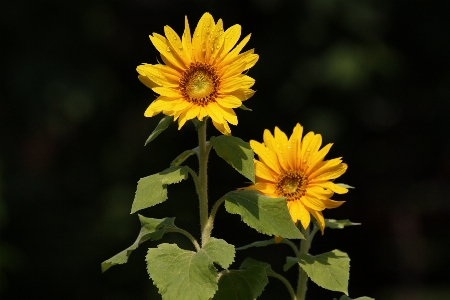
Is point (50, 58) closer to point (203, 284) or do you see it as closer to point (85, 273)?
point (85, 273)

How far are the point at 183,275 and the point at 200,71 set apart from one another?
0.29 metres

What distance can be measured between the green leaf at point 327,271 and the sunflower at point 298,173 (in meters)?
0.06

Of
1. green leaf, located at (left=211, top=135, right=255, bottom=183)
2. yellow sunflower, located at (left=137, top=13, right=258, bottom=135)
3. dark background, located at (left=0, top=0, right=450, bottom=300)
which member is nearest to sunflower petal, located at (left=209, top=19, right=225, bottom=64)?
yellow sunflower, located at (left=137, top=13, right=258, bottom=135)

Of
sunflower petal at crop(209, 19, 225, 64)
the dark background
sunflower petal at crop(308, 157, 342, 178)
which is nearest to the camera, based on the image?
sunflower petal at crop(209, 19, 225, 64)

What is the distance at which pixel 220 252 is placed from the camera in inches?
45.8

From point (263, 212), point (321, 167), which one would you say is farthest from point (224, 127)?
point (321, 167)

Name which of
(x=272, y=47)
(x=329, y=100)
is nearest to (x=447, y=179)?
(x=329, y=100)

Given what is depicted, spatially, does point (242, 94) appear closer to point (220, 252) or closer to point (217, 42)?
point (217, 42)

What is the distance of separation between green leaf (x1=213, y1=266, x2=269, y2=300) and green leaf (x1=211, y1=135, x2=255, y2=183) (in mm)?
129

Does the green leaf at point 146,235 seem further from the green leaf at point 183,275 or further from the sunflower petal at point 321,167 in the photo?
the sunflower petal at point 321,167

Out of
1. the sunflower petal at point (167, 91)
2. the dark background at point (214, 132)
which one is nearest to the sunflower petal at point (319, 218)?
the sunflower petal at point (167, 91)

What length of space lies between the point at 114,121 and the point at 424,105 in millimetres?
2203

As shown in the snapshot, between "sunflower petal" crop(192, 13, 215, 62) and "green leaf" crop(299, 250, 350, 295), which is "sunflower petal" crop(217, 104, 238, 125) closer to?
"sunflower petal" crop(192, 13, 215, 62)

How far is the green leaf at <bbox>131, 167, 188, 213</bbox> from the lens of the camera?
122 centimetres
